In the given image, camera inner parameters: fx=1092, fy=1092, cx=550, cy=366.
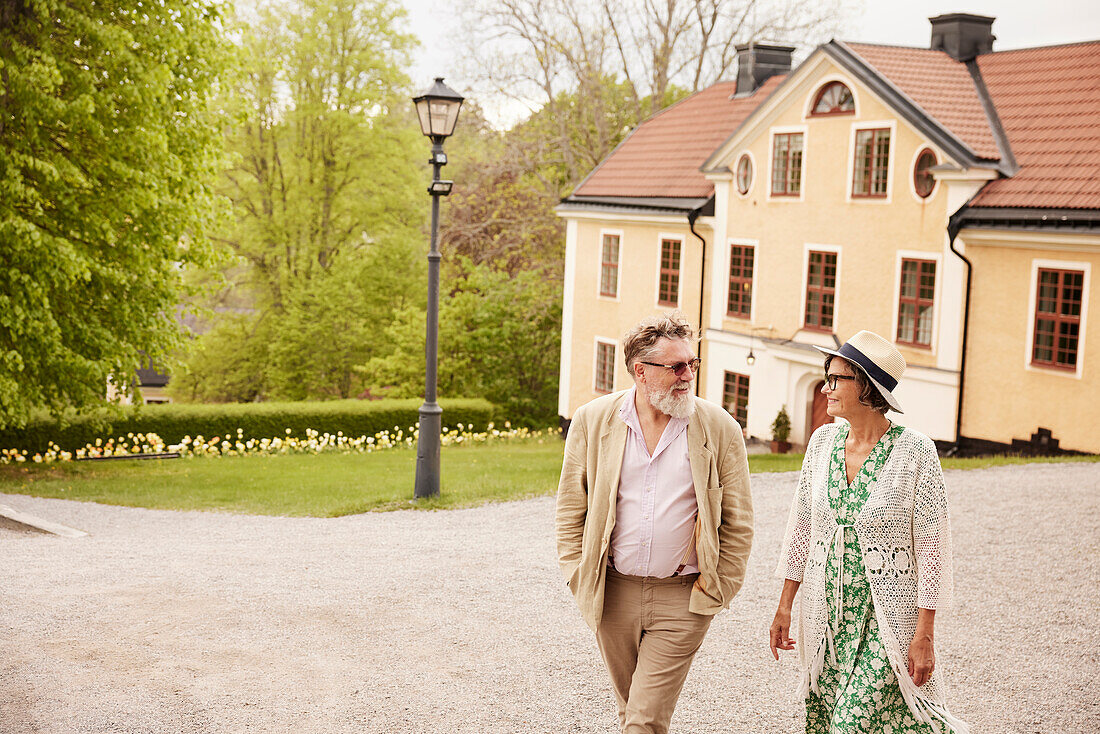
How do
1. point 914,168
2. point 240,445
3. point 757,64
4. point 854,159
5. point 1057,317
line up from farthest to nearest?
point 757,64 < point 240,445 < point 854,159 < point 914,168 < point 1057,317

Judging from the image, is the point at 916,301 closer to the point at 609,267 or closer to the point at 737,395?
the point at 737,395

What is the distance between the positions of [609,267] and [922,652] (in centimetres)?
2772

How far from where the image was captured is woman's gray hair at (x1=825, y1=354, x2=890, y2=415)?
4.28 m

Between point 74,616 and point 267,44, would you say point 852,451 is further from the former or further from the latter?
point 267,44

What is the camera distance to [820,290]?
2475 cm

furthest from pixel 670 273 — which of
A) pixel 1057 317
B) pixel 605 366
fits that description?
pixel 1057 317

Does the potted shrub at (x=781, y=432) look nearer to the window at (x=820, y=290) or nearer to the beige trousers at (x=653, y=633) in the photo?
the window at (x=820, y=290)

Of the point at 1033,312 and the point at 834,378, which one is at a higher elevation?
the point at 1033,312

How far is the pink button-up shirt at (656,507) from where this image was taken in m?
4.41

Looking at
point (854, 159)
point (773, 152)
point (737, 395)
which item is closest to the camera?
point (854, 159)

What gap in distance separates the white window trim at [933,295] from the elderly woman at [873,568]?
18.4 m

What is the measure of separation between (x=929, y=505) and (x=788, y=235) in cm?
2205

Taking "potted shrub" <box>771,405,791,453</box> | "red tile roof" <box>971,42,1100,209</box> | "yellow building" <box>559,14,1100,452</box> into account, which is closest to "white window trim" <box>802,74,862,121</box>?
"yellow building" <box>559,14,1100,452</box>

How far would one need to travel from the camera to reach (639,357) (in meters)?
4.41
